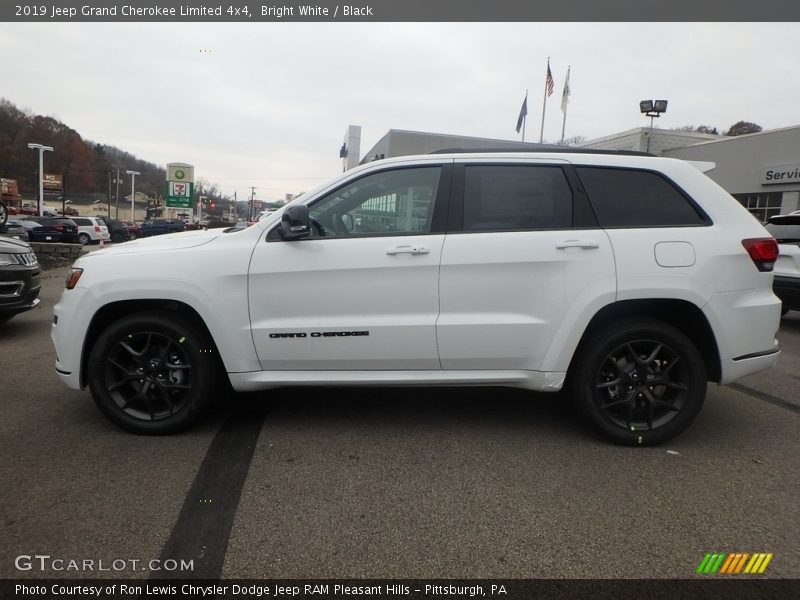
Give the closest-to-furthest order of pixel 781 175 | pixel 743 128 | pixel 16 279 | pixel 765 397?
pixel 765 397
pixel 16 279
pixel 781 175
pixel 743 128

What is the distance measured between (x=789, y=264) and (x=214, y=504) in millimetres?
8339

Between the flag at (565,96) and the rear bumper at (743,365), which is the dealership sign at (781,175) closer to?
the flag at (565,96)

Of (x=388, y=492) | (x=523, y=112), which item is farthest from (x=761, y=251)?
(x=523, y=112)

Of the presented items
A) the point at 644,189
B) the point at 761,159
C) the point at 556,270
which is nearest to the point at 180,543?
the point at 556,270

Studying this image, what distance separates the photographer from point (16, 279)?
6.40 m

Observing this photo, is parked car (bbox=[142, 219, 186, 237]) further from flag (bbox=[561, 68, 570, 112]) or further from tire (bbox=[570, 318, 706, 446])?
tire (bbox=[570, 318, 706, 446])

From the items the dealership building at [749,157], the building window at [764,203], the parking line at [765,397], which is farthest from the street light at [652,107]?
the parking line at [765,397]

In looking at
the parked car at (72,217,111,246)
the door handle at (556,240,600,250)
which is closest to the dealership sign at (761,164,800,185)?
the door handle at (556,240,600,250)

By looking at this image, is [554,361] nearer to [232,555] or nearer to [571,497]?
[571,497]

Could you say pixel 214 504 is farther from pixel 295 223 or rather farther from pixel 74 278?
pixel 74 278

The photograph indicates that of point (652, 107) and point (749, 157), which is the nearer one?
point (749, 157)

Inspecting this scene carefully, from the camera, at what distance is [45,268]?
50.2 feet

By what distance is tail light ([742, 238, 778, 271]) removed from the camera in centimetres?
348

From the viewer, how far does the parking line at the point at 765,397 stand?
4.52 m
